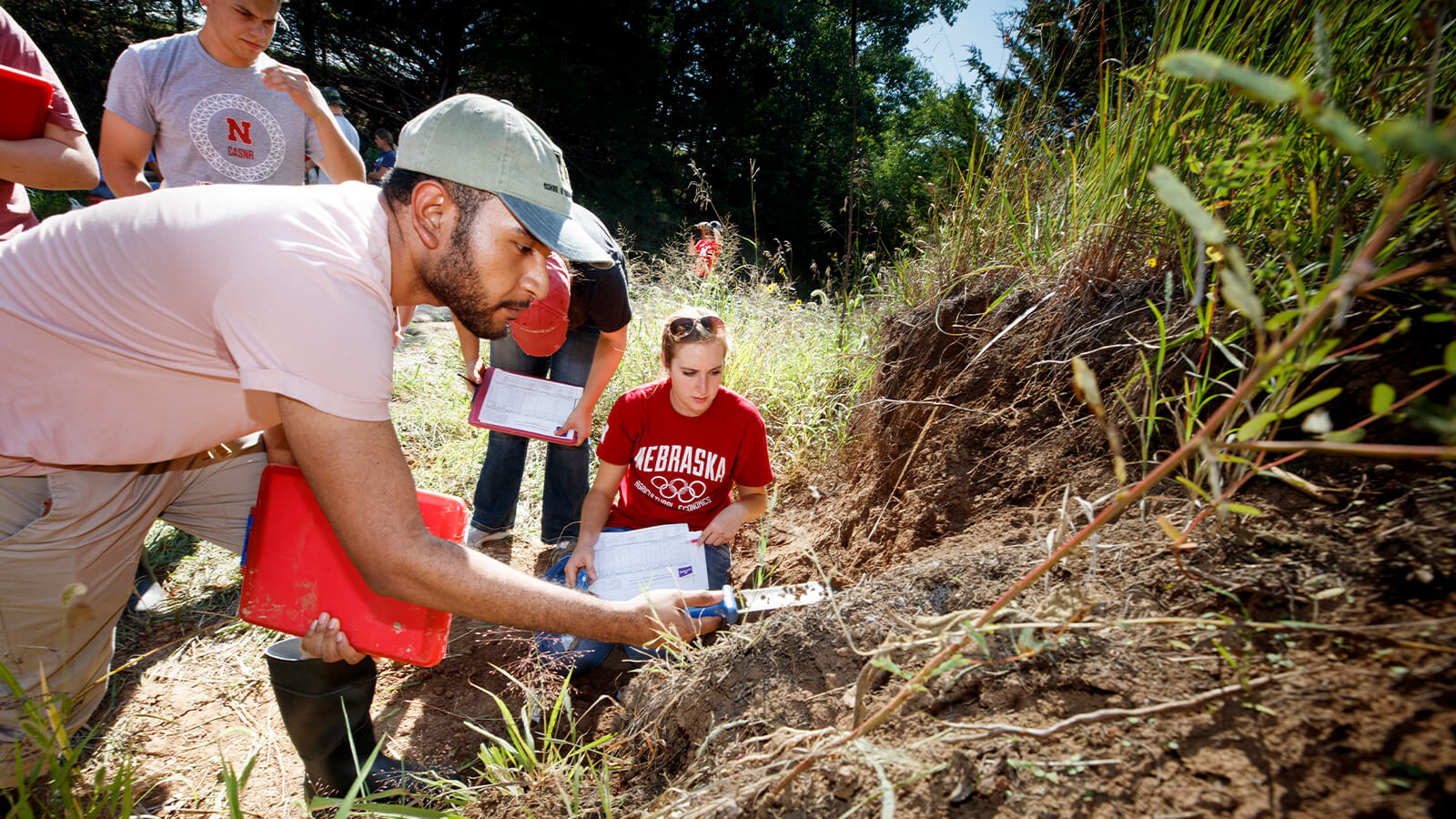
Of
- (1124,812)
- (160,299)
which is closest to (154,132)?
(160,299)

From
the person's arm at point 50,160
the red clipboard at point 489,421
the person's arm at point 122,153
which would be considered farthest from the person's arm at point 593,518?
the person's arm at point 122,153

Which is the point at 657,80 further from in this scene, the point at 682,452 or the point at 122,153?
the point at 682,452

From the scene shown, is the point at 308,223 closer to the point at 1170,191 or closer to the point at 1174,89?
the point at 1170,191

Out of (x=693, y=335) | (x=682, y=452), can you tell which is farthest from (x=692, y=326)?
(x=682, y=452)

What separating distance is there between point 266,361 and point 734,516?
5.25 feet

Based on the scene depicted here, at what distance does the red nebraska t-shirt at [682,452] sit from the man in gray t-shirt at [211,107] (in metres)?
1.57

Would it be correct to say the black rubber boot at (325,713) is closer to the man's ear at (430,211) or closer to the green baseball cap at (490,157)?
the man's ear at (430,211)

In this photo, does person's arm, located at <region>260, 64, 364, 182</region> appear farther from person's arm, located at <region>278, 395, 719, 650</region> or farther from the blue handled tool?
the blue handled tool

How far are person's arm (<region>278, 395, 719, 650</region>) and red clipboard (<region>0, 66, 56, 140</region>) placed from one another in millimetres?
1538

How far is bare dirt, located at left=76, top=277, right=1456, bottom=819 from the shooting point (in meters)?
0.72

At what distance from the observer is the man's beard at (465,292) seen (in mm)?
1421

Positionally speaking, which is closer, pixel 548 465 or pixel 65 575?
pixel 65 575

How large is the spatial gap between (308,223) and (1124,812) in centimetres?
164

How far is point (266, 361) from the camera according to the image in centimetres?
114
